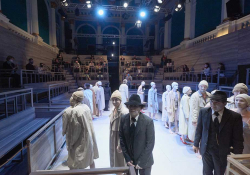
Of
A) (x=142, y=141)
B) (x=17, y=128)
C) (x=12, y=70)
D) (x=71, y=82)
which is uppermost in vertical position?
(x=12, y=70)

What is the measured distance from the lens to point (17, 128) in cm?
476

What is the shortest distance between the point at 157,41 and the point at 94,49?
9454mm

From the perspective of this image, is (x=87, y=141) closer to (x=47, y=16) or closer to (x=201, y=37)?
(x=201, y=37)

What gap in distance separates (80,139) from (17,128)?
10.6 feet

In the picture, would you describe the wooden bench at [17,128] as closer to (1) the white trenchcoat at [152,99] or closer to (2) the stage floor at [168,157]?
(2) the stage floor at [168,157]

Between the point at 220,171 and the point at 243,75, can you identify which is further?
the point at 243,75

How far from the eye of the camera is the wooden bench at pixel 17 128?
3783 mm

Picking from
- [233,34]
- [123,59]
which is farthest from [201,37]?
[123,59]

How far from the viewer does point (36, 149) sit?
A: 2.74 metres

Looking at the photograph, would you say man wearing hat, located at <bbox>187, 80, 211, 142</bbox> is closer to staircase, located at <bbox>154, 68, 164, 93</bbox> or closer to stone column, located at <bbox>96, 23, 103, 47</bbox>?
staircase, located at <bbox>154, 68, 164, 93</bbox>

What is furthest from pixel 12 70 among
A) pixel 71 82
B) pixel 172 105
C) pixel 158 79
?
pixel 158 79

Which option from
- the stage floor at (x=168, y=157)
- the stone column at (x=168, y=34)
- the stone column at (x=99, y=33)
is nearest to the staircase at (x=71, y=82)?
the stage floor at (x=168, y=157)

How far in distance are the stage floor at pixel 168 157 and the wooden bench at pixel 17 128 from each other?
119 cm

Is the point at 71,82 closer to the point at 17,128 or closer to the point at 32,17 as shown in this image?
the point at 32,17
